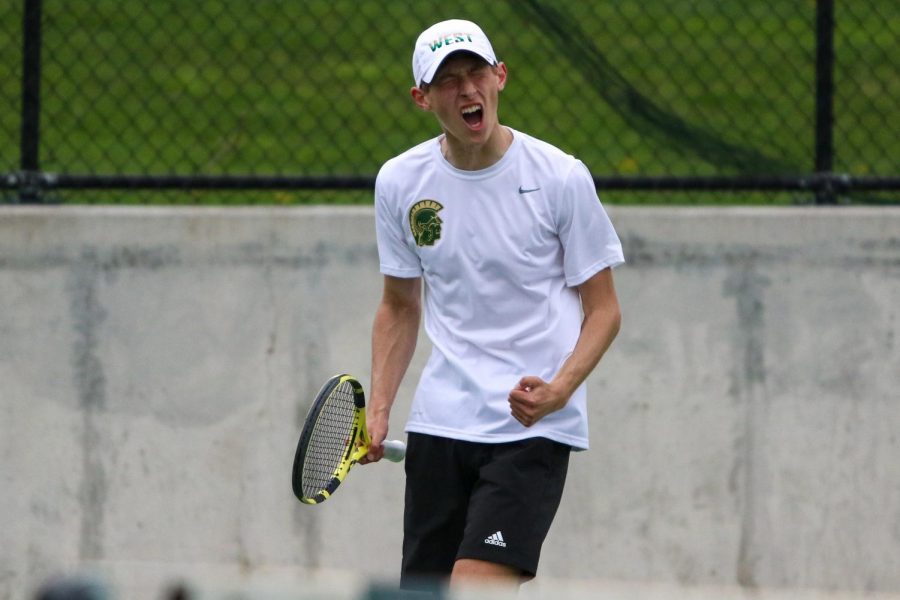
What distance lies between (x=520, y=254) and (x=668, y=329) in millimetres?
1546

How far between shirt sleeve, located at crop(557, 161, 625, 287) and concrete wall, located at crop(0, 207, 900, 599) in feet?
4.60

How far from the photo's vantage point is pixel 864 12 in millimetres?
6434

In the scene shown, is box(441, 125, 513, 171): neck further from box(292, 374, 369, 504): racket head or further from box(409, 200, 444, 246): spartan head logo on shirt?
box(292, 374, 369, 504): racket head

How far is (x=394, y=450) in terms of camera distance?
4.66 meters

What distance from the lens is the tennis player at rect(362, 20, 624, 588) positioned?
173 inches

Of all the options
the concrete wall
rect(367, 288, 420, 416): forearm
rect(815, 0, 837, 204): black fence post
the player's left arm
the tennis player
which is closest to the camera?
the player's left arm

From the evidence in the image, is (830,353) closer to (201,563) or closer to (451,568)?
(451,568)

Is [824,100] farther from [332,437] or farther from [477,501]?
[332,437]

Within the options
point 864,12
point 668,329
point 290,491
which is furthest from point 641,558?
point 864,12

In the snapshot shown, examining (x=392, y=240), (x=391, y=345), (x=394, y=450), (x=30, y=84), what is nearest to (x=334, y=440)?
(x=394, y=450)

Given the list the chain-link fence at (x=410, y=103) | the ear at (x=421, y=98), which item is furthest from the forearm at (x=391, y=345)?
the chain-link fence at (x=410, y=103)

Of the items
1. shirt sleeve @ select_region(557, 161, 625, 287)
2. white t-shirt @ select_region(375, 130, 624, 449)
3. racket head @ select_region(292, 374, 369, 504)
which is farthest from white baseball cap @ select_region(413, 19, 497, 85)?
racket head @ select_region(292, 374, 369, 504)

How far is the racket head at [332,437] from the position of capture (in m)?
4.50

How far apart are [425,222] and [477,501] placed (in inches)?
32.5
